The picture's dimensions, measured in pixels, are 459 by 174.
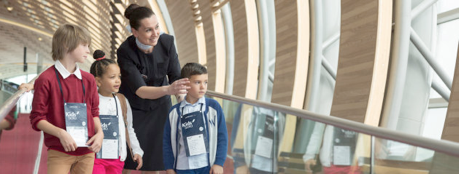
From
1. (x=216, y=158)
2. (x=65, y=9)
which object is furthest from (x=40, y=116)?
(x=65, y=9)

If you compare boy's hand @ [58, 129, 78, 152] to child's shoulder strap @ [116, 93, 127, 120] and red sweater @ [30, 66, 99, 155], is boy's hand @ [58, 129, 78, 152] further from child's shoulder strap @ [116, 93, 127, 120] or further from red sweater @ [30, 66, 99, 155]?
child's shoulder strap @ [116, 93, 127, 120]

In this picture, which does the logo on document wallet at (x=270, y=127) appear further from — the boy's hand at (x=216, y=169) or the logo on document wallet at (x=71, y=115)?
the logo on document wallet at (x=71, y=115)

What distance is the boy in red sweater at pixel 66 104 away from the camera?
325 cm

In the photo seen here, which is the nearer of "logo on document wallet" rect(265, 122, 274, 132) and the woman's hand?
the woman's hand

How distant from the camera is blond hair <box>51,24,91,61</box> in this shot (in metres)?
3.28

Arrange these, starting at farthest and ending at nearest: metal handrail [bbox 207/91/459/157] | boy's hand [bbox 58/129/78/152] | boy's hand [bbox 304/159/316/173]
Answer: boy's hand [bbox 304/159/316/173] → boy's hand [bbox 58/129/78/152] → metal handrail [bbox 207/91/459/157]

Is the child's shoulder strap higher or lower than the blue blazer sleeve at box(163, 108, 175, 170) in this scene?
higher

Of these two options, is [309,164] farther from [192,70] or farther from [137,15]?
[137,15]

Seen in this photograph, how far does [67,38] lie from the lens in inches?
130

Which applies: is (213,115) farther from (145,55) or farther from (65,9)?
(65,9)

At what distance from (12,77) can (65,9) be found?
8768 millimetres

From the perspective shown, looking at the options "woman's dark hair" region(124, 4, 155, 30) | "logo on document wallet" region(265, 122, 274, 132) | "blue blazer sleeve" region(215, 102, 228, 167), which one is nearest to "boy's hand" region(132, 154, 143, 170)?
"blue blazer sleeve" region(215, 102, 228, 167)

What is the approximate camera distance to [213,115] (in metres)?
4.07

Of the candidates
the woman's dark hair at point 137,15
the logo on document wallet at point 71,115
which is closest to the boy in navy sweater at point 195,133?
the woman's dark hair at point 137,15
